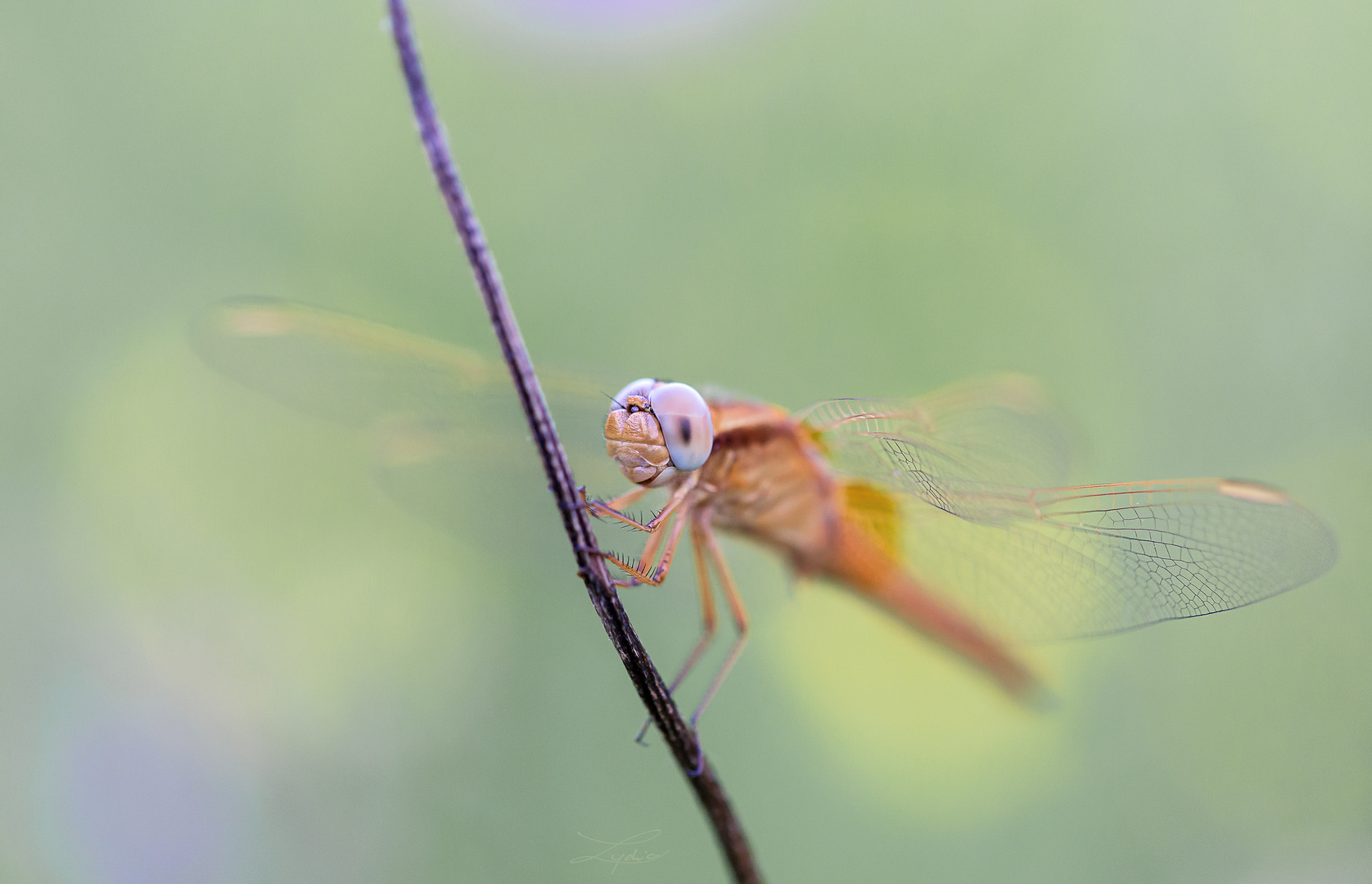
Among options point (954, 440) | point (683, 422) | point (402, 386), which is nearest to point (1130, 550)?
point (954, 440)

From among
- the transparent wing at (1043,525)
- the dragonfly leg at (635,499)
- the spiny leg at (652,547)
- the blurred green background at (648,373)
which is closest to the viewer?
the dragonfly leg at (635,499)

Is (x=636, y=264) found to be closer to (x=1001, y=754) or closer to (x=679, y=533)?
(x=679, y=533)

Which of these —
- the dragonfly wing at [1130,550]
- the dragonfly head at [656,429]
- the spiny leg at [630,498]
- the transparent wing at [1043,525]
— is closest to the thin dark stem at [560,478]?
the dragonfly head at [656,429]

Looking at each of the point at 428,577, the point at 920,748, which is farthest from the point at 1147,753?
the point at 428,577

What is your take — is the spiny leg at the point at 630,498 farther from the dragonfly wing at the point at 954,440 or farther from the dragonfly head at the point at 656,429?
the dragonfly wing at the point at 954,440

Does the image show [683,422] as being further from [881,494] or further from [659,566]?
[881,494]

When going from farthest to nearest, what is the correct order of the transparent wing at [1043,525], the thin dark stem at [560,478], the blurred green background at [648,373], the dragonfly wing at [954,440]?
the blurred green background at [648,373], the dragonfly wing at [954,440], the transparent wing at [1043,525], the thin dark stem at [560,478]

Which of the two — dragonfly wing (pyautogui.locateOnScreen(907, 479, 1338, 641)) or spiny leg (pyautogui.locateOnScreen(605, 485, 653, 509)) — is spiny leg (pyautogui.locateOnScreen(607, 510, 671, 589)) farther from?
dragonfly wing (pyautogui.locateOnScreen(907, 479, 1338, 641))
